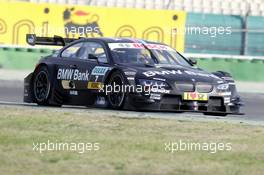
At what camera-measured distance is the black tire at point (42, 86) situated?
48.4ft

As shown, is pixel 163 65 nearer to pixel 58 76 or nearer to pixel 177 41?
pixel 58 76

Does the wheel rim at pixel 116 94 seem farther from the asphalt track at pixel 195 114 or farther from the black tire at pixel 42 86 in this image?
the black tire at pixel 42 86

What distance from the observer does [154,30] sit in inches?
998

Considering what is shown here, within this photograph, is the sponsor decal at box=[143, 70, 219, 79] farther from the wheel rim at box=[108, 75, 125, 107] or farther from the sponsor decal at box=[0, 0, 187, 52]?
the sponsor decal at box=[0, 0, 187, 52]

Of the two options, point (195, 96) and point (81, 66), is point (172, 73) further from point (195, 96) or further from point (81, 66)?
point (81, 66)

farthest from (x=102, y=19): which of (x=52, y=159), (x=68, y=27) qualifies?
(x=52, y=159)

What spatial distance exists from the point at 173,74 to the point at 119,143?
13.5 ft

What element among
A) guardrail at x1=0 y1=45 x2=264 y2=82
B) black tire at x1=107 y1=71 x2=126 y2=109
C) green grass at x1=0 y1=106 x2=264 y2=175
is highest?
guardrail at x1=0 y1=45 x2=264 y2=82

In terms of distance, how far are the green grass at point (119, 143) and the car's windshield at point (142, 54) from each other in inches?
62.1

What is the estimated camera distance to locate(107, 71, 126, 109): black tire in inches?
527

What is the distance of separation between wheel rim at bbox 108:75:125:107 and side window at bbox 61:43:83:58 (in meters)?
1.33

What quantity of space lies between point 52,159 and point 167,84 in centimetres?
498

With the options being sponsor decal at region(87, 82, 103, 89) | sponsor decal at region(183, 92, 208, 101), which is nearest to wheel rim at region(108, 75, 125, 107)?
sponsor decal at region(87, 82, 103, 89)

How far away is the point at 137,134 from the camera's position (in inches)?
408
